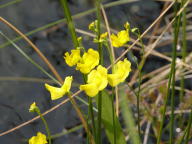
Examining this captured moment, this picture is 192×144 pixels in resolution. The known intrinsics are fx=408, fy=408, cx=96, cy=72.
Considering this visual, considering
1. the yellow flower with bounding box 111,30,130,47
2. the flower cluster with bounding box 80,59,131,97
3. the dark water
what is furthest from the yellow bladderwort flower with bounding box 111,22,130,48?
the dark water

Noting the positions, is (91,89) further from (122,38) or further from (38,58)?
(38,58)

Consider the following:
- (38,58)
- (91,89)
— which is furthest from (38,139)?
(38,58)

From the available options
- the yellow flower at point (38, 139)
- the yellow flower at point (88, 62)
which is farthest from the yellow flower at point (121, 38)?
the yellow flower at point (38, 139)

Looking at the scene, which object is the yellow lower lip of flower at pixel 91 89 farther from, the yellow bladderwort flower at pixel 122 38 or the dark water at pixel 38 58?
the dark water at pixel 38 58

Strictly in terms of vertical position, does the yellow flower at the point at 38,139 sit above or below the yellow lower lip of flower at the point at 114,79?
below

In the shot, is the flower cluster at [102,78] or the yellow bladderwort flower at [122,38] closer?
the flower cluster at [102,78]

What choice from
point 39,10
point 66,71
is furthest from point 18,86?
point 39,10

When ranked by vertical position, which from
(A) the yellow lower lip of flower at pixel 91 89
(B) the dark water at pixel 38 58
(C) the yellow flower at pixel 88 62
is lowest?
(A) the yellow lower lip of flower at pixel 91 89
